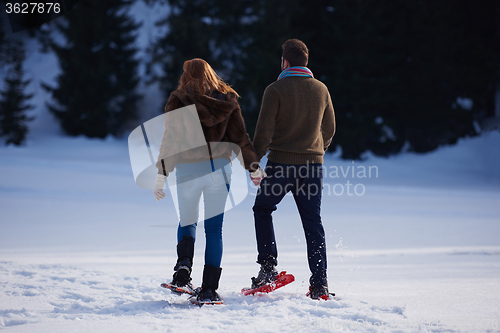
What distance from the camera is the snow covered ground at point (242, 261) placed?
2945 millimetres

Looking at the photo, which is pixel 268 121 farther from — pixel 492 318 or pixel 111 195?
pixel 111 195

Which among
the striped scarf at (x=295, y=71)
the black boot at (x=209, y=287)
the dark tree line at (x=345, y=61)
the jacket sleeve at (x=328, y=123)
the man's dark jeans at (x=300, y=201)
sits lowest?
the black boot at (x=209, y=287)

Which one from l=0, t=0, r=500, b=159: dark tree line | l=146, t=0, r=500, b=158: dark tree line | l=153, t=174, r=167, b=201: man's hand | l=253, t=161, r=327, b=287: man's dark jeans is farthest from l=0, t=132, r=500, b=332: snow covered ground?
l=0, t=0, r=500, b=159: dark tree line

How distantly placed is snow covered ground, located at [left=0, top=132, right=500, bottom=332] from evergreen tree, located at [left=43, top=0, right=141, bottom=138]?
33.9ft

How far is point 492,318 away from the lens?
296 cm

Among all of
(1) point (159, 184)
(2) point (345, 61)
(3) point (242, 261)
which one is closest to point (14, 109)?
(2) point (345, 61)

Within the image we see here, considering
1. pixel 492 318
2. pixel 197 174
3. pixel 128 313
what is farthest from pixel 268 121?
pixel 492 318

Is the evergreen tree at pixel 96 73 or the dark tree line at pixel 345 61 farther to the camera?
the evergreen tree at pixel 96 73

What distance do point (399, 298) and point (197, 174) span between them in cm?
186

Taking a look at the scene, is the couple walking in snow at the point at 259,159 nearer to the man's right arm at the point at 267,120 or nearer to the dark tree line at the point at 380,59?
the man's right arm at the point at 267,120

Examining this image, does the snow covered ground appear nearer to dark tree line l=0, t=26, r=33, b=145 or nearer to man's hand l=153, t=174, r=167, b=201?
man's hand l=153, t=174, r=167, b=201

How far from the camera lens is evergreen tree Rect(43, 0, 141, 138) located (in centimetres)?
2362

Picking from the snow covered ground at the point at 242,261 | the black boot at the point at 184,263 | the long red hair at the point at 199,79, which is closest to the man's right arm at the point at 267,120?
the long red hair at the point at 199,79

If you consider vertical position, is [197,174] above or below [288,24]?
below
